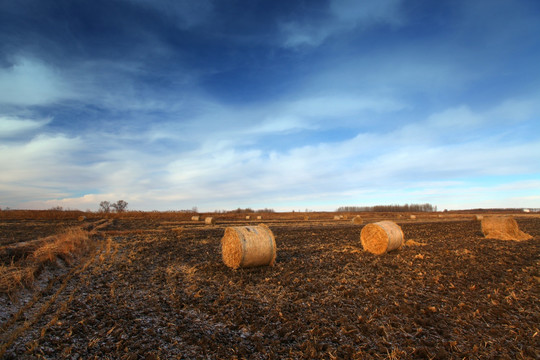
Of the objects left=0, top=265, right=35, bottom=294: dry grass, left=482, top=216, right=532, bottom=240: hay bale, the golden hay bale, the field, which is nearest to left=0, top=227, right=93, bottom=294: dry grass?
left=0, top=265, right=35, bottom=294: dry grass

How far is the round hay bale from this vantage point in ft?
43.3

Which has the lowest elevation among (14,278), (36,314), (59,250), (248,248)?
(36,314)

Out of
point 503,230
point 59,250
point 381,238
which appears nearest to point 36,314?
point 59,250

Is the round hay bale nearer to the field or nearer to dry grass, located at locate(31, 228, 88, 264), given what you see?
the field

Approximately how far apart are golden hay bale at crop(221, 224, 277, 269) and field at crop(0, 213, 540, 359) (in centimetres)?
39

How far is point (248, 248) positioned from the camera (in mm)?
10289

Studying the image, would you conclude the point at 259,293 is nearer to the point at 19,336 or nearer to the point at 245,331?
the point at 245,331

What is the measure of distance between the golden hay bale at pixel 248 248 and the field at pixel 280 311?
39 cm

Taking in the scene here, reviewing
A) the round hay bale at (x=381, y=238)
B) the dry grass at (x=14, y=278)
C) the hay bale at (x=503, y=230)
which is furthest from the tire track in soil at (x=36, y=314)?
the hay bale at (x=503, y=230)

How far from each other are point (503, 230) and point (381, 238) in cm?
1051

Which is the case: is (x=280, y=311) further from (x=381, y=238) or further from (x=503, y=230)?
(x=503, y=230)

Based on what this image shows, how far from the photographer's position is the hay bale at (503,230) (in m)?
18.0

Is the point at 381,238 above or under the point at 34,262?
above

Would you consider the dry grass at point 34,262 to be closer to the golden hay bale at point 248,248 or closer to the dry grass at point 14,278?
the dry grass at point 14,278
